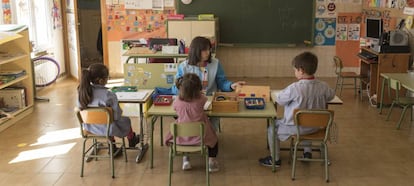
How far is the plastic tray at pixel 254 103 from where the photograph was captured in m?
4.31

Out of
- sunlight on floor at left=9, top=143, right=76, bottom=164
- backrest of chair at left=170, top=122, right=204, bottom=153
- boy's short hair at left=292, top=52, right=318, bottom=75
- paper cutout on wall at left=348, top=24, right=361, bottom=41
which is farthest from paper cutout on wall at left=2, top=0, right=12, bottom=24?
paper cutout on wall at left=348, top=24, right=361, bottom=41

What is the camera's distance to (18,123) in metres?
6.29

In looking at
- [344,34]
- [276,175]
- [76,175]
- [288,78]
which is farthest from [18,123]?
[344,34]

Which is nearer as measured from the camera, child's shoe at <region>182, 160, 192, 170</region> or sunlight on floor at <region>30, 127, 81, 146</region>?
child's shoe at <region>182, 160, 192, 170</region>

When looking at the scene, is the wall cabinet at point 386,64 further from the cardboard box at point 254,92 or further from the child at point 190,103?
the child at point 190,103

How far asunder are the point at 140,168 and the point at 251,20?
522 cm

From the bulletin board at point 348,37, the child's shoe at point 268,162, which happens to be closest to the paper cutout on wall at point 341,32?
the bulletin board at point 348,37

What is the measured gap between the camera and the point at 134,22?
9.20 m

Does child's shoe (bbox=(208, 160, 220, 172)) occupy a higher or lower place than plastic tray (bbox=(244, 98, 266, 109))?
lower

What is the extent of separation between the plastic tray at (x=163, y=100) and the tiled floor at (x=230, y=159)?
2.23 feet

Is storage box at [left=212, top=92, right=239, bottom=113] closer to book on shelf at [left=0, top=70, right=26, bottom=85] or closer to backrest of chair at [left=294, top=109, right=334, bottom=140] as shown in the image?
backrest of chair at [left=294, top=109, right=334, bottom=140]

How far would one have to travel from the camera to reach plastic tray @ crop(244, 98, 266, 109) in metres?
4.31

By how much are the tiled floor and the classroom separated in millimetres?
19

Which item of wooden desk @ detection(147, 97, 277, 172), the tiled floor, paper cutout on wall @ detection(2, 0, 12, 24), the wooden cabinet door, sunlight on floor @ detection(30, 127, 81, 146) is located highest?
paper cutout on wall @ detection(2, 0, 12, 24)
